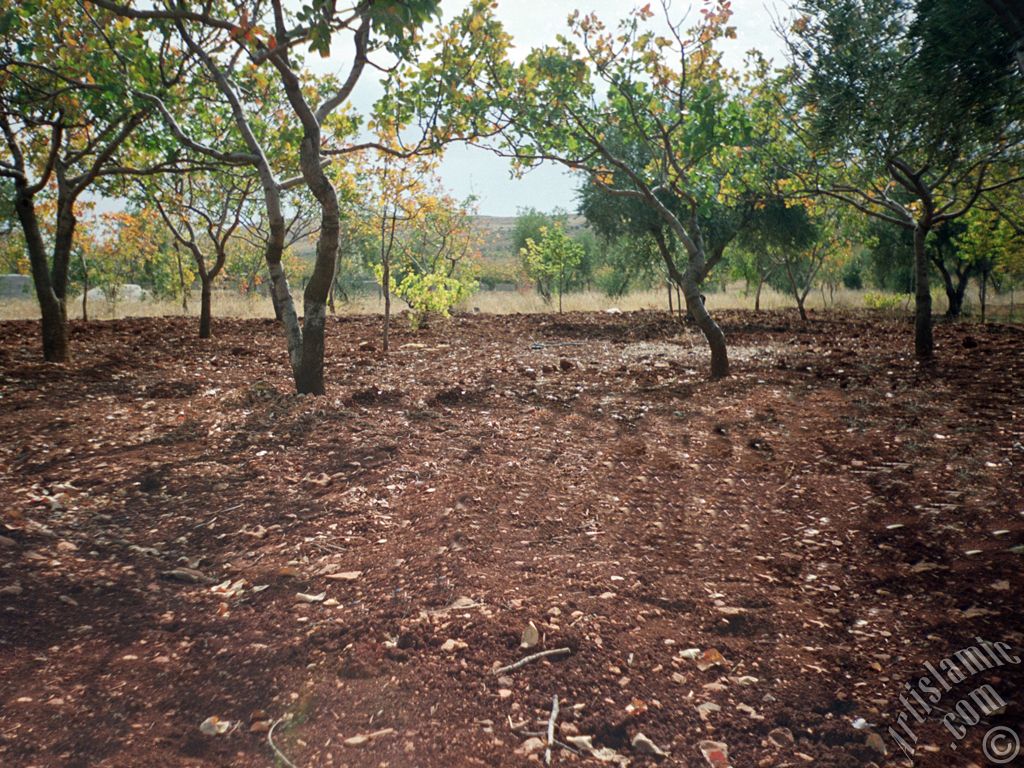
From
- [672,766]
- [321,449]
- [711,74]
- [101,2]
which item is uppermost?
[711,74]

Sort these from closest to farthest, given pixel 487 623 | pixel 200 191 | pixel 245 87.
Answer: pixel 487 623
pixel 245 87
pixel 200 191

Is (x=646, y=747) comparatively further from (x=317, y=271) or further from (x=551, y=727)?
(x=317, y=271)

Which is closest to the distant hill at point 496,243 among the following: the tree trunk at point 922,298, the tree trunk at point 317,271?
the tree trunk at point 922,298

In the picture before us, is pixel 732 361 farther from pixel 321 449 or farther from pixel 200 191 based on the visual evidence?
pixel 200 191

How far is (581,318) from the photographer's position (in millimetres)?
17938

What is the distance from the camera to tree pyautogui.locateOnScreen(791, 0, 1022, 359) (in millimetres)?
6691

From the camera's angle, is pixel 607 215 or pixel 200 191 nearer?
pixel 200 191

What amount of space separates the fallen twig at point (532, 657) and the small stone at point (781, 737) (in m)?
0.75

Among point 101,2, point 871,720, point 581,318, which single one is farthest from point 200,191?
point 871,720

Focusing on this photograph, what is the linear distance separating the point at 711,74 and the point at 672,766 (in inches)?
297
